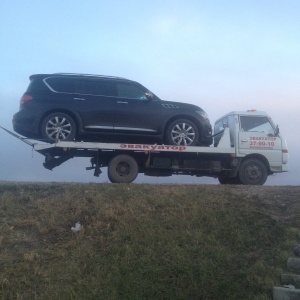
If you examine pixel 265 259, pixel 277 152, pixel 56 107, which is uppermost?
pixel 56 107

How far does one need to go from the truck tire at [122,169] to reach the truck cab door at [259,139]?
3047mm

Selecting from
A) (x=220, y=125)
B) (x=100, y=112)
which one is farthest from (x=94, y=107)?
(x=220, y=125)

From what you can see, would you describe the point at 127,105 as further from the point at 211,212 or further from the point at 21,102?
the point at 211,212

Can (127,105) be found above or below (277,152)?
above

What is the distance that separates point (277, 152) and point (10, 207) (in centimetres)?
763

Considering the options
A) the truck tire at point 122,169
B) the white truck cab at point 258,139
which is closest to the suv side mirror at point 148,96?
the truck tire at point 122,169

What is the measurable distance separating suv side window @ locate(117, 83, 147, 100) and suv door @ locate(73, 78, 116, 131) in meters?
0.28

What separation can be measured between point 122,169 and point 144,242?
15.2 feet

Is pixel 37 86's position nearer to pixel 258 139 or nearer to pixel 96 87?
pixel 96 87

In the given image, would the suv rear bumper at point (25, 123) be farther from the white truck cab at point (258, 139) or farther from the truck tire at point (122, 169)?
the white truck cab at point (258, 139)

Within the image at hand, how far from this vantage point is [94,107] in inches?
498

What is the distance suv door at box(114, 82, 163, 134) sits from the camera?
41.9 ft

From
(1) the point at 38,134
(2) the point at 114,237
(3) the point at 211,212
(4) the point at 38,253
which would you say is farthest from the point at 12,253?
(1) the point at 38,134

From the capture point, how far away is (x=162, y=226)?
9164 mm
